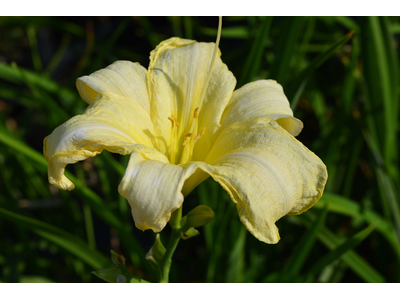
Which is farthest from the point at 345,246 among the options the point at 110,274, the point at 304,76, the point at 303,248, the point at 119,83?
the point at 119,83

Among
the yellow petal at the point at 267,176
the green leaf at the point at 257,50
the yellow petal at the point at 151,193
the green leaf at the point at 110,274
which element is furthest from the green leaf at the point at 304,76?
the green leaf at the point at 110,274

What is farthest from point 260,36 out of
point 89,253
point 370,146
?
point 89,253

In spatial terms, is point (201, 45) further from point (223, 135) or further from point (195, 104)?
point (223, 135)

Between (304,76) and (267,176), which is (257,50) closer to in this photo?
(304,76)

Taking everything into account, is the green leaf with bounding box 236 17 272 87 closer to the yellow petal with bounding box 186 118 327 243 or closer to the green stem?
the yellow petal with bounding box 186 118 327 243

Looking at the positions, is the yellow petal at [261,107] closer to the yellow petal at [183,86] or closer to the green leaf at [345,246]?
the yellow petal at [183,86]

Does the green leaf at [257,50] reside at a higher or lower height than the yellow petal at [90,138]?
higher

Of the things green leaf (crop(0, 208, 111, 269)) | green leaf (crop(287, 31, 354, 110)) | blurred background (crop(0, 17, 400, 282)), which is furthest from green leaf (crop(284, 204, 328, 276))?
green leaf (crop(0, 208, 111, 269))
